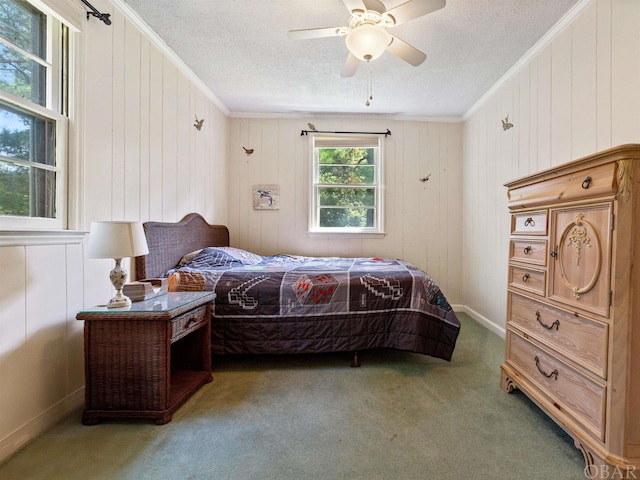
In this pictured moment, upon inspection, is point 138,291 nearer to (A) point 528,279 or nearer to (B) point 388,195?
(A) point 528,279

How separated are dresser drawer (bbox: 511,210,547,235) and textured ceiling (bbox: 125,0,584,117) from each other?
1.41 metres

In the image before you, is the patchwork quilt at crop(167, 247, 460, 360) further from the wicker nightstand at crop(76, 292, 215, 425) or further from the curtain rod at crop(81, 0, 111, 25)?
the curtain rod at crop(81, 0, 111, 25)

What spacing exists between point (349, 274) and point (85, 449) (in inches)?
70.6

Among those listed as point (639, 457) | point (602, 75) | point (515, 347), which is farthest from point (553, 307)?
point (602, 75)

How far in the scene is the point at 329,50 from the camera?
7.73 ft

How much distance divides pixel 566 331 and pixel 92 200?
2.70 meters

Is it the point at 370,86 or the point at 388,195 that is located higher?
the point at 370,86

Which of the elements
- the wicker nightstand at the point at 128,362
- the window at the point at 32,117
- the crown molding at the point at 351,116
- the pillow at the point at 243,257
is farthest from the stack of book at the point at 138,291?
the crown molding at the point at 351,116

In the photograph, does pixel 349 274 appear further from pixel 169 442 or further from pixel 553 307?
pixel 169 442

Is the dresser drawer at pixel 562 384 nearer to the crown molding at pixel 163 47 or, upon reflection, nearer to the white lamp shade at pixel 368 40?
the white lamp shade at pixel 368 40

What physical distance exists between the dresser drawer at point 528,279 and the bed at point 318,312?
523 mm

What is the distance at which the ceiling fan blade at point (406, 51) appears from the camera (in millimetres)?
1842

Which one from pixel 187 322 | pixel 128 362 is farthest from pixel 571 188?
pixel 128 362

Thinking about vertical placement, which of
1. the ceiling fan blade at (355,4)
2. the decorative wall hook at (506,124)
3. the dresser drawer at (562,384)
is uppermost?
the ceiling fan blade at (355,4)
